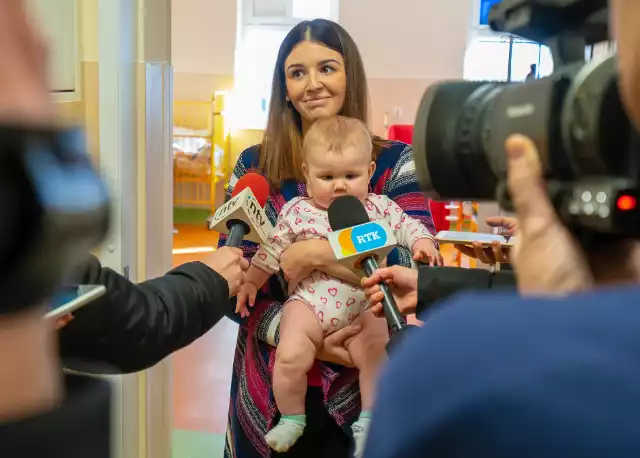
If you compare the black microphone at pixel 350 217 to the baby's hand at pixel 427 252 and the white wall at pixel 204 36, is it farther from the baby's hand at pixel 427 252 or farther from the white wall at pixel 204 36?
the white wall at pixel 204 36

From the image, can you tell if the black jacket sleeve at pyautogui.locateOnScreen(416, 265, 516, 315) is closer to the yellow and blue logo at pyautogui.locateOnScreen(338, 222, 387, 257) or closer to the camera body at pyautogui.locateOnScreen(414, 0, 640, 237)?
the camera body at pyautogui.locateOnScreen(414, 0, 640, 237)

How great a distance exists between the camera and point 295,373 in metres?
1.25

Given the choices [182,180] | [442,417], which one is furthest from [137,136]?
[182,180]

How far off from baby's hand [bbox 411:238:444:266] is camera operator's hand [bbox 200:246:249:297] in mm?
331

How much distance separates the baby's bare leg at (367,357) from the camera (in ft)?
4.00

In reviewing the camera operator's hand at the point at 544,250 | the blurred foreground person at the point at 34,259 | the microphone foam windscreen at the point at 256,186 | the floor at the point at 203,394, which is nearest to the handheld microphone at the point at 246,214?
the microphone foam windscreen at the point at 256,186

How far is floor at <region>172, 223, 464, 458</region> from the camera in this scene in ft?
8.22

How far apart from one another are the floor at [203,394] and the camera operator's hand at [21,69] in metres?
A: 2.35

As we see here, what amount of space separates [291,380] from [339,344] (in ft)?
0.38

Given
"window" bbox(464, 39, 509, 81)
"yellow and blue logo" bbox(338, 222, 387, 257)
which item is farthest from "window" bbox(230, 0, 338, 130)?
"yellow and blue logo" bbox(338, 222, 387, 257)

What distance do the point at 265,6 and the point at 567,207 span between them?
22.2ft

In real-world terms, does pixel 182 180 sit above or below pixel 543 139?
below

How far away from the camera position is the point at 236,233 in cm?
121

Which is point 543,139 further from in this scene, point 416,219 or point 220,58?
point 220,58
